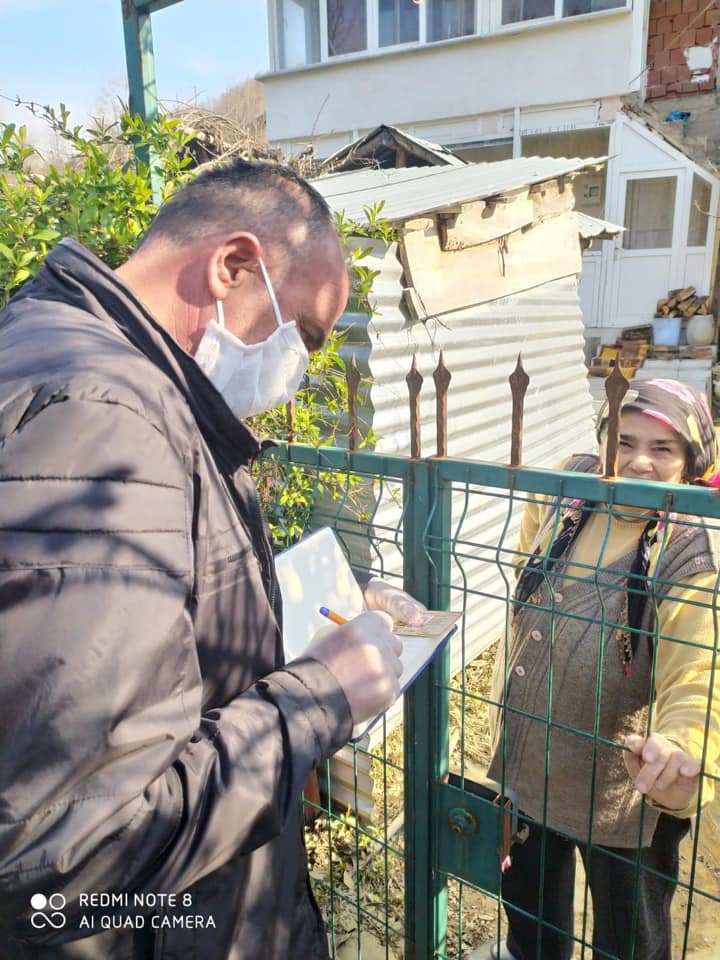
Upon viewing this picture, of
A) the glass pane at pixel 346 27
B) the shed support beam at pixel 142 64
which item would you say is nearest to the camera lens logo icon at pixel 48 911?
the shed support beam at pixel 142 64

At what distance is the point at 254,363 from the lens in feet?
4.53

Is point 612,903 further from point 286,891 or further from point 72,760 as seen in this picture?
point 72,760

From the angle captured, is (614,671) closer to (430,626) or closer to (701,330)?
(430,626)

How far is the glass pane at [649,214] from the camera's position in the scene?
484 inches

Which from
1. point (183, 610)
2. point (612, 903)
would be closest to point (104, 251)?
point (183, 610)

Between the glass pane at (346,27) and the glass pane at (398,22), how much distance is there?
0.38 meters

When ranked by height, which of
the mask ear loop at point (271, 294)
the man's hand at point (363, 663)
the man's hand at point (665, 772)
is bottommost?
the man's hand at point (665, 772)

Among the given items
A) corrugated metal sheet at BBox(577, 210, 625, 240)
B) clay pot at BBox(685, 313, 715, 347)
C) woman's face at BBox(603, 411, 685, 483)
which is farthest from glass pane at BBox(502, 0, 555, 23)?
woman's face at BBox(603, 411, 685, 483)

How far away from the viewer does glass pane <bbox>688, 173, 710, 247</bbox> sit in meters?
11.8

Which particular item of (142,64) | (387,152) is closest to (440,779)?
(142,64)

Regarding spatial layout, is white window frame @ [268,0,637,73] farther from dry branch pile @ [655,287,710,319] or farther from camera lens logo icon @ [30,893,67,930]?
camera lens logo icon @ [30,893,67,930]

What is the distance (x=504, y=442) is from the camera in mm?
5055

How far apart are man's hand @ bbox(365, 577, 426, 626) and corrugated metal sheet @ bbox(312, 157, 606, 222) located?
2.20m

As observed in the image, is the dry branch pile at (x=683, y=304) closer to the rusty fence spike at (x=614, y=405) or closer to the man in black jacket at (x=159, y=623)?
the rusty fence spike at (x=614, y=405)
